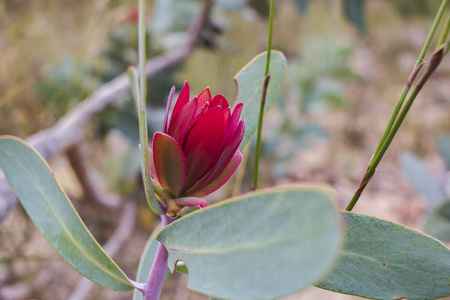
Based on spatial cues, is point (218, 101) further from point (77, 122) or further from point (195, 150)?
point (77, 122)

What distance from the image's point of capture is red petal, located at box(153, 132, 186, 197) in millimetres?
221

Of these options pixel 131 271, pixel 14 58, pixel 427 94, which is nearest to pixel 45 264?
pixel 131 271

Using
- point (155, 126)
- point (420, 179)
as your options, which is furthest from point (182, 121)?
point (155, 126)

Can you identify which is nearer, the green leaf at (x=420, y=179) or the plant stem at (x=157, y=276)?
the plant stem at (x=157, y=276)

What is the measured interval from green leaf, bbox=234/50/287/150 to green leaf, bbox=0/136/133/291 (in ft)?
0.43

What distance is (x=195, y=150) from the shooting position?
230 millimetres

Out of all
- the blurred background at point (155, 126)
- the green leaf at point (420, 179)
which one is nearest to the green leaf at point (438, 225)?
the blurred background at point (155, 126)

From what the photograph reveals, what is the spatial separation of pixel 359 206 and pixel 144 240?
983mm

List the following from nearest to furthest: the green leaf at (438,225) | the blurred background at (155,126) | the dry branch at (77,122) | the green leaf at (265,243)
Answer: the green leaf at (265,243), the dry branch at (77,122), the green leaf at (438,225), the blurred background at (155,126)

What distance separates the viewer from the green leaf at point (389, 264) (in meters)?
0.22

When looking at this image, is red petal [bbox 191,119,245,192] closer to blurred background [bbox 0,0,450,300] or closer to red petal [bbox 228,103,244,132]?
red petal [bbox 228,103,244,132]

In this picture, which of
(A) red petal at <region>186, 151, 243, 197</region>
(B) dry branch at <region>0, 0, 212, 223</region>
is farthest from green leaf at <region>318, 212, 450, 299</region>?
(B) dry branch at <region>0, 0, 212, 223</region>

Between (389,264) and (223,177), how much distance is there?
0.37 feet

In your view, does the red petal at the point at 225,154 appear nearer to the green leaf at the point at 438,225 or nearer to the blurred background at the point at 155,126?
the blurred background at the point at 155,126
